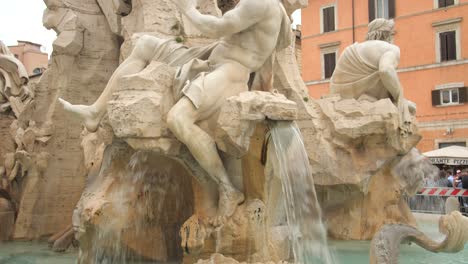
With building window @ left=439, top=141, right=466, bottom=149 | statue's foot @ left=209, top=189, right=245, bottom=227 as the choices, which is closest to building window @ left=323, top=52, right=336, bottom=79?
building window @ left=439, top=141, right=466, bottom=149

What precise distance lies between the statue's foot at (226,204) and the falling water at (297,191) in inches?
14.9

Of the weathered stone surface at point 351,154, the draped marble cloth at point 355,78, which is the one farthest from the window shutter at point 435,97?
the weathered stone surface at point 351,154

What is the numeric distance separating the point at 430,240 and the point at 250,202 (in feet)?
→ 7.35

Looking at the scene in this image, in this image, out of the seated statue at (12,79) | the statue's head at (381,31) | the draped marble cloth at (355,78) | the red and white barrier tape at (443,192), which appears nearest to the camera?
the draped marble cloth at (355,78)

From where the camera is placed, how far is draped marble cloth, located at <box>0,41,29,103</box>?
335 inches

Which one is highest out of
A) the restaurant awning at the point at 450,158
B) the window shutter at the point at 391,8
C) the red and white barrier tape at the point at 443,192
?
the window shutter at the point at 391,8

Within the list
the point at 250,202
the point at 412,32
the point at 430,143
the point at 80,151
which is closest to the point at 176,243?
the point at 250,202

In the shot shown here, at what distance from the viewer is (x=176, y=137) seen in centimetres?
459

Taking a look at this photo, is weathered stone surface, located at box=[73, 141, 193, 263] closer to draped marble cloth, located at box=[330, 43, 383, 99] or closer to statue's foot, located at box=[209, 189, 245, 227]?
statue's foot, located at box=[209, 189, 245, 227]

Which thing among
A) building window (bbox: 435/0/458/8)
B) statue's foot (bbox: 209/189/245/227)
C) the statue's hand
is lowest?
statue's foot (bbox: 209/189/245/227)

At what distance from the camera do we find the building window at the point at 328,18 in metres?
25.2

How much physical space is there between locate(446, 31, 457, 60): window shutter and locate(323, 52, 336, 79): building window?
16.4 ft

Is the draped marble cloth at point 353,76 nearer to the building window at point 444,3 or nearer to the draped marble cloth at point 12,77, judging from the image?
the draped marble cloth at point 12,77

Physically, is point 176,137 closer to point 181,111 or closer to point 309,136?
point 181,111
